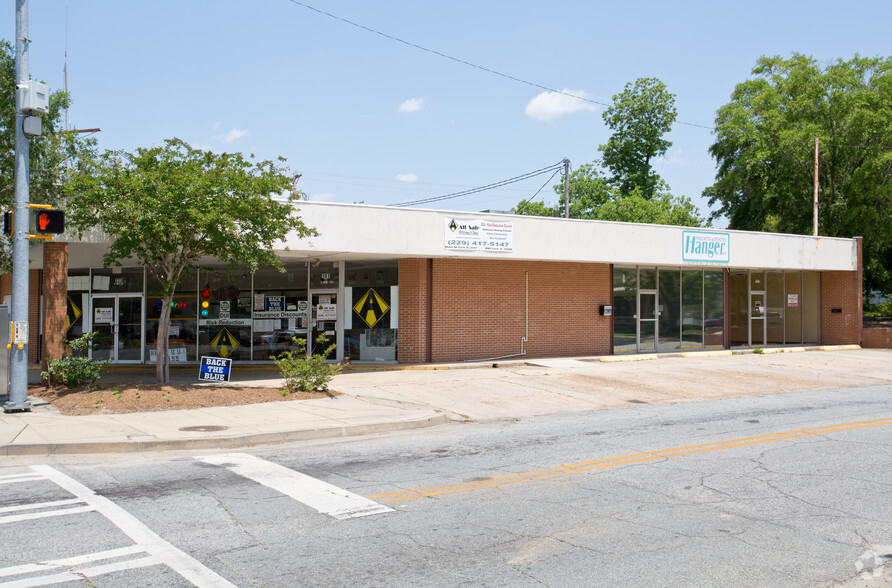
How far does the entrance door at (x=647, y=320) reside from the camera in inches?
997

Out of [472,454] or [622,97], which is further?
[622,97]

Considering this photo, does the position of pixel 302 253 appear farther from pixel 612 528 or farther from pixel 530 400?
pixel 612 528

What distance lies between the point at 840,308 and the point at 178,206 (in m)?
26.4

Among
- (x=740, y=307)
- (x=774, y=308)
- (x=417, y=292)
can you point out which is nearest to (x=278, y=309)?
(x=417, y=292)

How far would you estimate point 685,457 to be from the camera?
31.0ft

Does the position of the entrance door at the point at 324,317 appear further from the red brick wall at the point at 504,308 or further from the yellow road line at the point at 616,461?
the yellow road line at the point at 616,461

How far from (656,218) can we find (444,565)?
45.4 meters

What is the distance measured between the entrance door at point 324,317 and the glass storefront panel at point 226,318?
1984 millimetres

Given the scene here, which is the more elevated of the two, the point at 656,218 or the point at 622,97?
the point at 622,97

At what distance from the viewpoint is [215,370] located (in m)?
15.5

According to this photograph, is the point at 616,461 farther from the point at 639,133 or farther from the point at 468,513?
the point at 639,133

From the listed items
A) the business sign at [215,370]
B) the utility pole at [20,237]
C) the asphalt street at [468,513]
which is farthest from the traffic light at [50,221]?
the asphalt street at [468,513]

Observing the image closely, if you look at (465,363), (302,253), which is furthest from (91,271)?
(465,363)

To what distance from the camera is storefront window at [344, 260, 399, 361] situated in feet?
69.8
